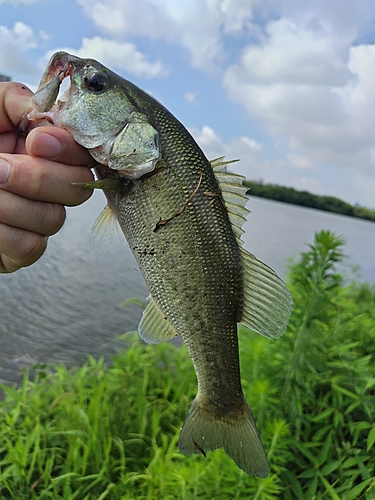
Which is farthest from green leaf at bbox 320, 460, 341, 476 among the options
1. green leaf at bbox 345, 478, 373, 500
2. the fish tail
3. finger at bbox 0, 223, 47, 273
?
finger at bbox 0, 223, 47, 273

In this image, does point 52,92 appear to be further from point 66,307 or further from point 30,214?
point 66,307

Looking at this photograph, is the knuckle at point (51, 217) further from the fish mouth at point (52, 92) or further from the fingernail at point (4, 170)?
the fish mouth at point (52, 92)

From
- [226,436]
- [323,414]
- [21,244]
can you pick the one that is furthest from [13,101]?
[323,414]

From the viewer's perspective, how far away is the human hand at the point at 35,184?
5.90ft

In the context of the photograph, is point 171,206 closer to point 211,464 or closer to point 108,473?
point 211,464

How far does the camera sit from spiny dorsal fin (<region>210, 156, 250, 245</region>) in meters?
1.90

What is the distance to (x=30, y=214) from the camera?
194 cm

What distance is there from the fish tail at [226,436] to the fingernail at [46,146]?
1.37 meters

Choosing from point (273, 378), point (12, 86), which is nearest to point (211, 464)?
point (273, 378)

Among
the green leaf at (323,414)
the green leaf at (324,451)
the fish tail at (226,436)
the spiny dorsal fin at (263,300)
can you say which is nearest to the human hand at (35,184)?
the spiny dorsal fin at (263,300)

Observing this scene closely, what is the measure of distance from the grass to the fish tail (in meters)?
0.80

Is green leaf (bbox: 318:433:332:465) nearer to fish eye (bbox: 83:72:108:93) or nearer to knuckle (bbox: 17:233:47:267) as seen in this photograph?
knuckle (bbox: 17:233:47:267)

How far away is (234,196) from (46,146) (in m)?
0.88

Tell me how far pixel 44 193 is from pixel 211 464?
2117 mm
